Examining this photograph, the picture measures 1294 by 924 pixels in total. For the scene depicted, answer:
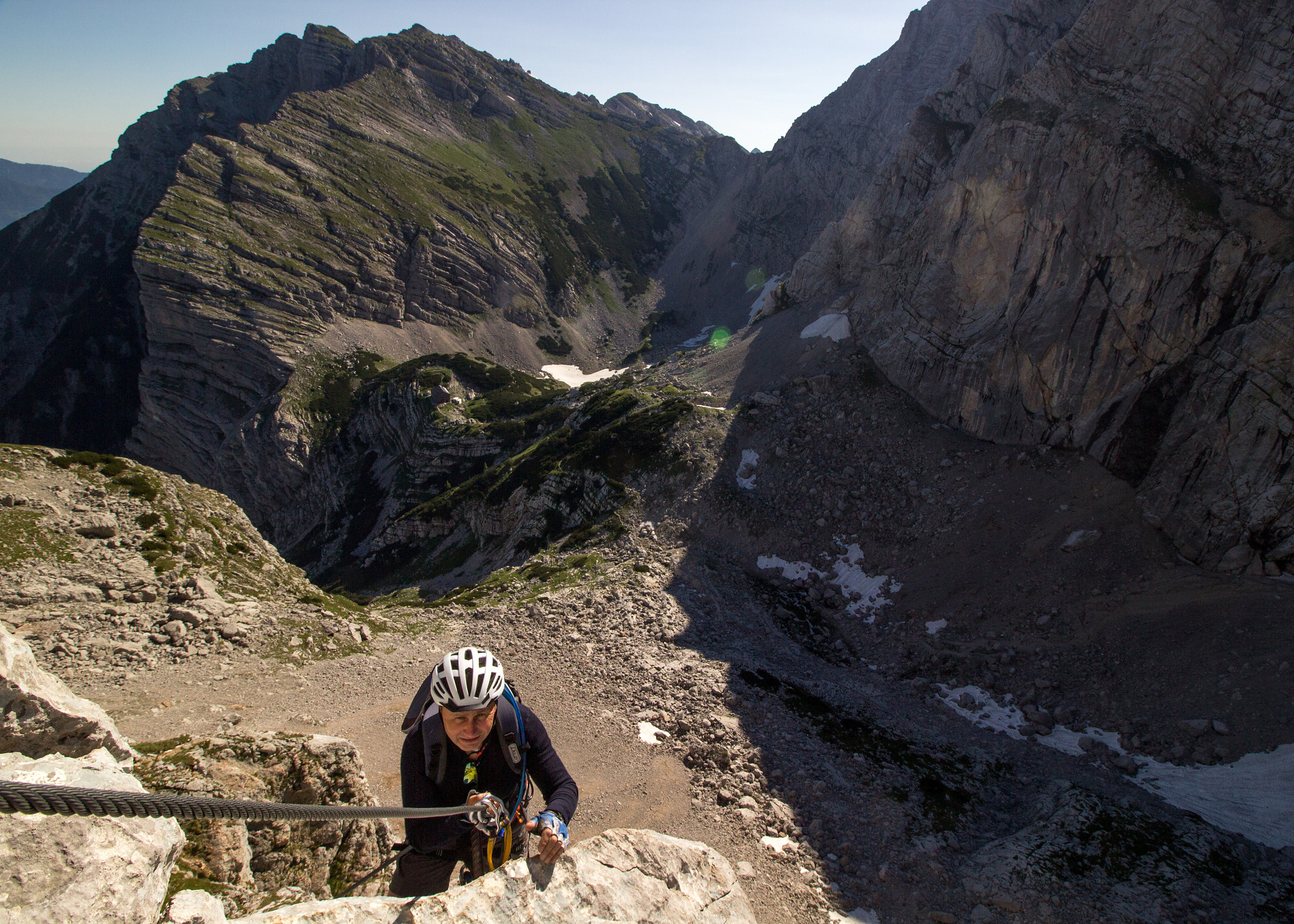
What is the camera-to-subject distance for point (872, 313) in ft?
180

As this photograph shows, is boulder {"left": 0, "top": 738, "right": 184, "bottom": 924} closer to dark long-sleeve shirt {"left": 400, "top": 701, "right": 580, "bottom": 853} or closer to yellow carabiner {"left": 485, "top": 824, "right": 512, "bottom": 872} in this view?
dark long-sleeve shirt {"left": 400, "top": 701, "right": 580, "bottom": 853}

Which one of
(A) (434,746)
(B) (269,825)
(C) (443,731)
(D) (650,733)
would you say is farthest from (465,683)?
(D) (650,733)

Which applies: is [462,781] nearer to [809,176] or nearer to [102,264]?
[809,176]

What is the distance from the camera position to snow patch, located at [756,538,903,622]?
35.1m

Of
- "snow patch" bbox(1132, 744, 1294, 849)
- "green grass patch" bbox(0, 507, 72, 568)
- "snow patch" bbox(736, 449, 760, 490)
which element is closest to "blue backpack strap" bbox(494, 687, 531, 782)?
"green grass patch" bbox(0, 507, 72, 568)

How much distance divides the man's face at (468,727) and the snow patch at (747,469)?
36.6 meters

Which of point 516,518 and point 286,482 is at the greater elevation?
point 516,518

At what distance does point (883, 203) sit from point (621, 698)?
6044 cm

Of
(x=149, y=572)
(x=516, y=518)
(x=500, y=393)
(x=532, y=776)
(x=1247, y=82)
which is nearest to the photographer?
(x=532, y=776)

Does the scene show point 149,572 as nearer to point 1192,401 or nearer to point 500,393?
point 1192,401

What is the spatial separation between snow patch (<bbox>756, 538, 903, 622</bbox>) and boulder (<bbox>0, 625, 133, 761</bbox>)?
33124 millimetres

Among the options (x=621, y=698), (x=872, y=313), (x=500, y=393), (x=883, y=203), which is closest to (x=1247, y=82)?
(x=872, y=313)

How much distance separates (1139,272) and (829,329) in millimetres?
25673

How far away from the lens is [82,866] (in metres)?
3.72
